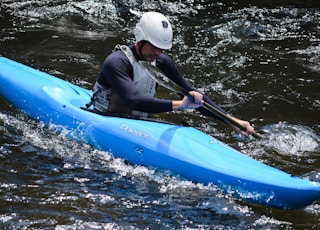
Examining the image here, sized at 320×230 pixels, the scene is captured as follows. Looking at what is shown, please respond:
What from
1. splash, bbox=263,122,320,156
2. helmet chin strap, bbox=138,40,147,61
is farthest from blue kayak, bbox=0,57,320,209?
splash, bbox=263,122,320,156

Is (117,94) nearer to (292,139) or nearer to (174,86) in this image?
(174,86)

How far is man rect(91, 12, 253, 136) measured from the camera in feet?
13.7

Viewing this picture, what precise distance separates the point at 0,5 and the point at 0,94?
4.15 metres

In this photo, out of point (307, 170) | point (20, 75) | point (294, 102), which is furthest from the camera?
point (294, 102)

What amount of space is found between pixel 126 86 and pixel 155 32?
47 cm

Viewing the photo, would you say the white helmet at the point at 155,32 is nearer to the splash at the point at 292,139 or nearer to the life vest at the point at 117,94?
the life vest at the point at 117,94

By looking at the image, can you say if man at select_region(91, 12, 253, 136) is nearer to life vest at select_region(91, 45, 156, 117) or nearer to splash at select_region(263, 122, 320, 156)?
life vest at select_region(91, 45, 156, 117)

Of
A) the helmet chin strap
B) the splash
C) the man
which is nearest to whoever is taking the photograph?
the man

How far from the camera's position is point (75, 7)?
9.22 meters

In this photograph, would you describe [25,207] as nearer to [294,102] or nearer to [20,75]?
[20,75]

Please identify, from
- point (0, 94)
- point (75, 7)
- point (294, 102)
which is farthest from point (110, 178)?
point (75, 7)

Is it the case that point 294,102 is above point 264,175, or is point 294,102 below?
above

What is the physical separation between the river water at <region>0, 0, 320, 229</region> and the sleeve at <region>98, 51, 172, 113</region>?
488 mm

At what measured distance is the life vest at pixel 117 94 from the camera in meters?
4.40
